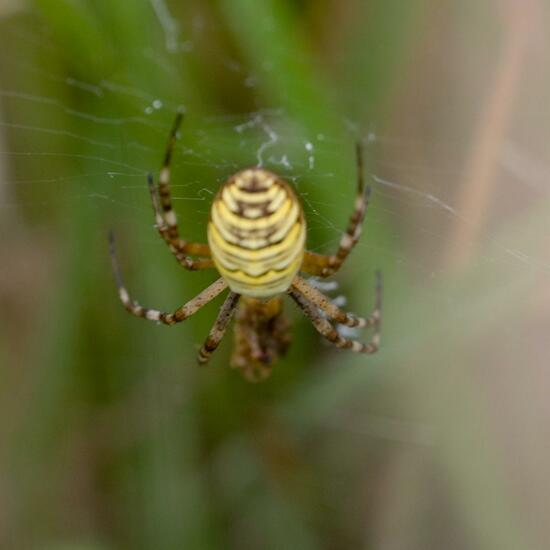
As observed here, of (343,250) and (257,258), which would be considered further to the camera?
(343,250)

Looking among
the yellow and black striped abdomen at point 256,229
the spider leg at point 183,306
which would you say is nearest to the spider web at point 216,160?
the spider leg at point 183,306

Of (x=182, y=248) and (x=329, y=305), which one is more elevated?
(x=182, y=248)

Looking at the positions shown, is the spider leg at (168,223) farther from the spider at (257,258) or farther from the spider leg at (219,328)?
the spider leg at (219,328)

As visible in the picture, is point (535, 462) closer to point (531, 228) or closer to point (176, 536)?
point (531, 228)

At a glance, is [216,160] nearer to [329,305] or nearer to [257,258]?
[329,305]

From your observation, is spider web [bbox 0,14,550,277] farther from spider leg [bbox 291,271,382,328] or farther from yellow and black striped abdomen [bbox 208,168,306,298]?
yellow and black striped abdomen [bbox 208,168,306,298]

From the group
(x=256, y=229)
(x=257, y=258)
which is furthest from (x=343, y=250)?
(x=256, y=229)

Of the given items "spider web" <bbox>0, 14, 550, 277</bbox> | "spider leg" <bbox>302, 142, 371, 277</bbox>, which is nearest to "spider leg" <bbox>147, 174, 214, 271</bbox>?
"spider web" <bbox>0, 14, 550, 277</bbox>
